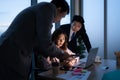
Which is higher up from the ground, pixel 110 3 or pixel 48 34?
pixel 110 3

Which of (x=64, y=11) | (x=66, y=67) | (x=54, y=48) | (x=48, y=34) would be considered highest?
(x=64, y=11)

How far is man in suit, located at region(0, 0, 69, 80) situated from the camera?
163 centimetres

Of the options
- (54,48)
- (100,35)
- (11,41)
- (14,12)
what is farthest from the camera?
(100,35)

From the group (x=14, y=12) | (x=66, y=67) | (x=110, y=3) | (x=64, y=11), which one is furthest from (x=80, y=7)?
(x=64, y=11)

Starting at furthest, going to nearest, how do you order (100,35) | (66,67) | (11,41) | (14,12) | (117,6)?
1. (100,35)
2. (117,6)
3. (14,12)
4. (66,67)
5. (11,41)

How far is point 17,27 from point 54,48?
1.10ft

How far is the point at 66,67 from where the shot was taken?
231 centimetres

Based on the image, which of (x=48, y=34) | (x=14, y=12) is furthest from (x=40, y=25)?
(x=14, y=12)

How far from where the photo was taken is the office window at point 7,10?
10.8 ft

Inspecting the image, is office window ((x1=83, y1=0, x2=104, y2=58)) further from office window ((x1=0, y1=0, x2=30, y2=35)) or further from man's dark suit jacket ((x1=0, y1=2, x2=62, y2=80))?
man's dark suit jacket ((x1=0, y1=2, x2=62, y2=80))

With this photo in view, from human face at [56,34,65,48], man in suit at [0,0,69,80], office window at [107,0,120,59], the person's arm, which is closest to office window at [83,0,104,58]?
office window at [107,0,120,59]

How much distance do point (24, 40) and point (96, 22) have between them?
12.1 feet

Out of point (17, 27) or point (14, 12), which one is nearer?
point (17, 27)

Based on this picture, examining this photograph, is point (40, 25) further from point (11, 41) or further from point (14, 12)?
point (14, 12)
